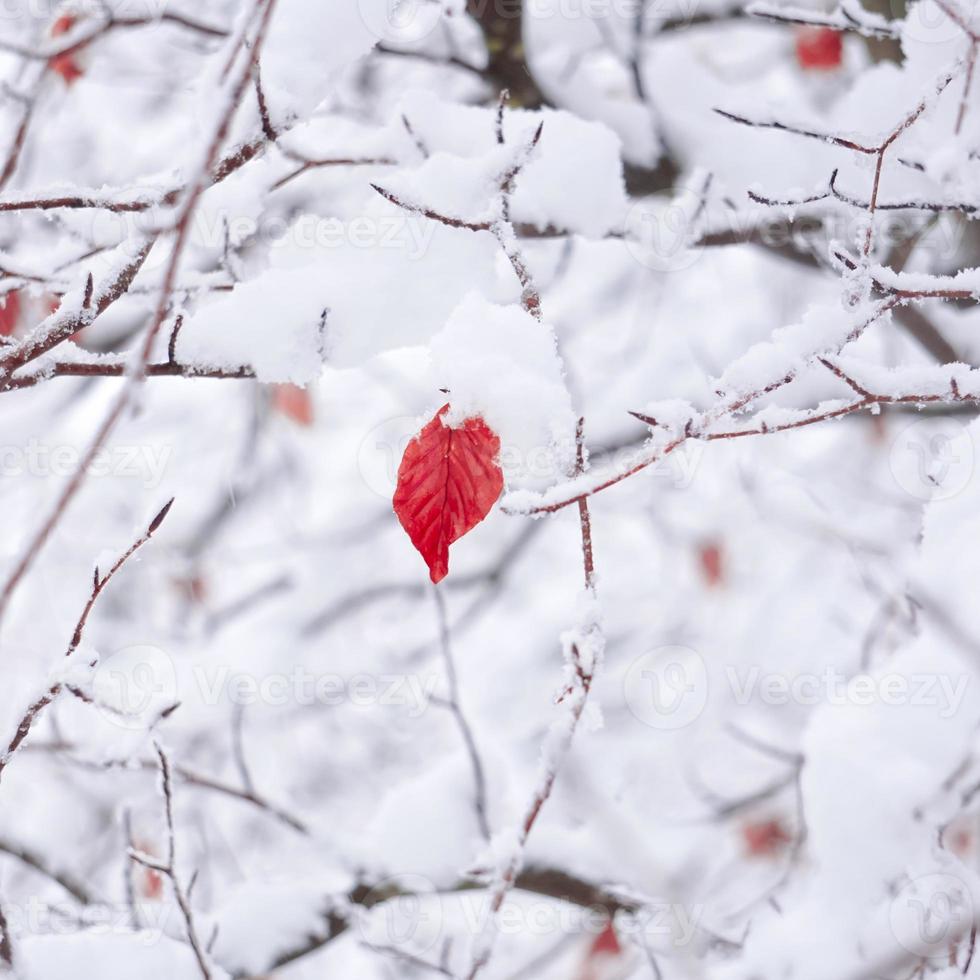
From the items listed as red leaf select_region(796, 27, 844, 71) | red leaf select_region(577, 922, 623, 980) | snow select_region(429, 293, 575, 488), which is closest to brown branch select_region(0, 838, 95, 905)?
snow select_region(429, 293, 575, 488)

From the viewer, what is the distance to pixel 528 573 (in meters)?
5.90

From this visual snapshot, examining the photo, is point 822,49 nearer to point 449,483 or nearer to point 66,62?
point 66,62

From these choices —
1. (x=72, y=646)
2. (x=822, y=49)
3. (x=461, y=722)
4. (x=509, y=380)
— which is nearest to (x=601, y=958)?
(x=461, y=722)

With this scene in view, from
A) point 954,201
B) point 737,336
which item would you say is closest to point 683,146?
point 954,201

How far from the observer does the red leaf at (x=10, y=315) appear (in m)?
1.40

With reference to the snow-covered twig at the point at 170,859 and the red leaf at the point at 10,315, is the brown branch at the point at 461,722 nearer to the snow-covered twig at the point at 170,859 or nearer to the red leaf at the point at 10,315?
the snow-covered twig at the point at 170,859

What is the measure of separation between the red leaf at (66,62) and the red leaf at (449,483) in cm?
141

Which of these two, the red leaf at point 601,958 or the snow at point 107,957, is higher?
the snow at point 107,957

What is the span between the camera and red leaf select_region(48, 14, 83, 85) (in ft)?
6.31

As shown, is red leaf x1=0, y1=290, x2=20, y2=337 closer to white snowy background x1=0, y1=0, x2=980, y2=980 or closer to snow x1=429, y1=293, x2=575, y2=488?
white snowy background x1=0, y1=0, x2=980, y2=980

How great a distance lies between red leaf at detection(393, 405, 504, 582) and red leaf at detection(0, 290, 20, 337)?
876 mm

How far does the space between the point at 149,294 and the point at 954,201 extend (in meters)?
1.25

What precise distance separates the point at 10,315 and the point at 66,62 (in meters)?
1.10

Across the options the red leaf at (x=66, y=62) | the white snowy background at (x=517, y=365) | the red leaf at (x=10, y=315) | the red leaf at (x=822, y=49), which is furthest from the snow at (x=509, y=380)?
the red leaf at (x=822, y=49)
